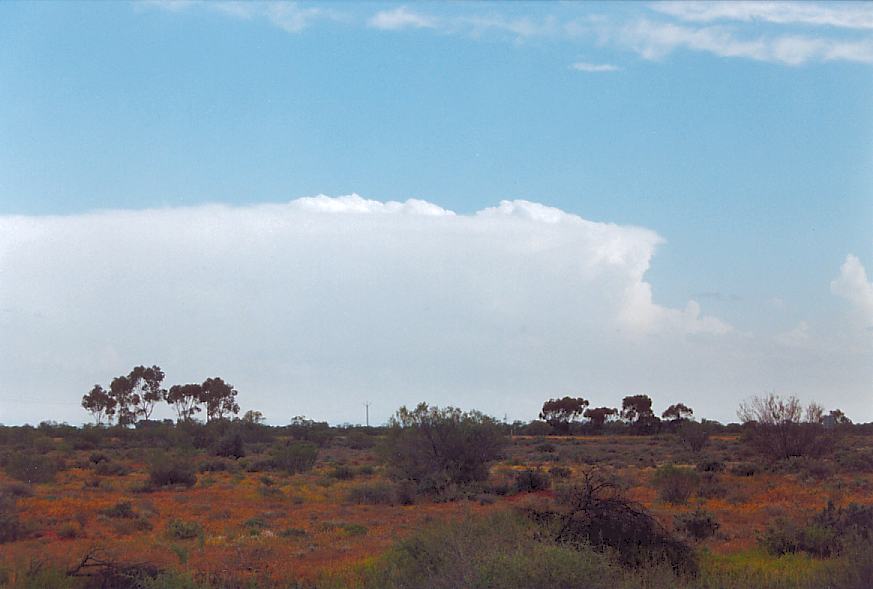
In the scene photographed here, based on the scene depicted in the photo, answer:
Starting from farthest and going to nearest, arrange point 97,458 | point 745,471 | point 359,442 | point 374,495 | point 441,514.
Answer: point 359,442 < point 97,458 < point 745,471 < point 374,495 < point 441,514

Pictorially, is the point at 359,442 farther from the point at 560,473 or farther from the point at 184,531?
the point at 184,531

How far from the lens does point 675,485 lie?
2934 cm

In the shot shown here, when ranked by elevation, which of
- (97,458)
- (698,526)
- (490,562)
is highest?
(97,458)

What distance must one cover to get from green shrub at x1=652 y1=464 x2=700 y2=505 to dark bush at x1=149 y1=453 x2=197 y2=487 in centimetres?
2050

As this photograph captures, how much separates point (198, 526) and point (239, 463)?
92.8ft

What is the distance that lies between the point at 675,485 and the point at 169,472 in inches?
868

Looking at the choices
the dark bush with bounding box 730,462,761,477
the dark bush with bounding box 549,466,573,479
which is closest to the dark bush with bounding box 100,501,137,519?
the dark bush with bounding box 549,466,573,479

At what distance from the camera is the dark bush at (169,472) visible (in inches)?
1469

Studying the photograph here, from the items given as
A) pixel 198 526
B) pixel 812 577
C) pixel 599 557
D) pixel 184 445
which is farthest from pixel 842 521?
pixel 184 445

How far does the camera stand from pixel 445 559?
12062 mm

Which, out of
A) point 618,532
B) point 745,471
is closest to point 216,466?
point 745,471

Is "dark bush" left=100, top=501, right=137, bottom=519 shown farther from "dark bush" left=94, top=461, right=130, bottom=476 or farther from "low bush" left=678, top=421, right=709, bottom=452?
"low bush" left=678, top=421, right=709, bottom=452

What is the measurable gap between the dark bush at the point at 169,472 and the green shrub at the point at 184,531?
14917 mm

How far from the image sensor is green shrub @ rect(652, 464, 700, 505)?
29.2 metres
